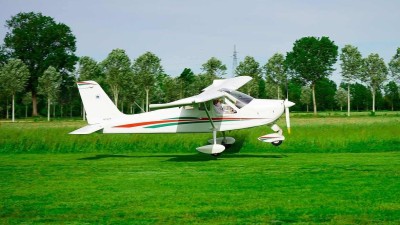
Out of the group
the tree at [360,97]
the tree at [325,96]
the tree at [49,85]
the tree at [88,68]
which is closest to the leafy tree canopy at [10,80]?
the tree at [49,85]

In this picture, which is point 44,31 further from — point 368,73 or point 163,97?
point 368,73

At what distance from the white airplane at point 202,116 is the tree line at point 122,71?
40114mm

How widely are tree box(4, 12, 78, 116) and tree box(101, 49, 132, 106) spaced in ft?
56.0

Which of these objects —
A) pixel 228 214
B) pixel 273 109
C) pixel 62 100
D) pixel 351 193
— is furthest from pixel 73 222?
pixel 62 100

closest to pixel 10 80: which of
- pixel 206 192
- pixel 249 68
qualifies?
pixel 249 68

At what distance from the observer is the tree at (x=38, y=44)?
258 feet

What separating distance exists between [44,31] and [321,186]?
76.0 metres

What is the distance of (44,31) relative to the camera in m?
79.8

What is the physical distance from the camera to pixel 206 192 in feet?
33.4

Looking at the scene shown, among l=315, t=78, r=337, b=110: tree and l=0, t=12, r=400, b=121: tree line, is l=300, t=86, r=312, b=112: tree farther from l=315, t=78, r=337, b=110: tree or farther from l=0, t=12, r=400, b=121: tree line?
l=0, t=12, r=400, b=121: tree line

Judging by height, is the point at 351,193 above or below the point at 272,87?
below

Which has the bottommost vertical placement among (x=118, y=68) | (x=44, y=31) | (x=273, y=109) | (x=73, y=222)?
(x=73, y=222)

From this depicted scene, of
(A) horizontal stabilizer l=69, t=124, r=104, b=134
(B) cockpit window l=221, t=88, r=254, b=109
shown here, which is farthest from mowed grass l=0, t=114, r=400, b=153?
(A) horizontal stabilizer l=69, t=124, r=104, b=134

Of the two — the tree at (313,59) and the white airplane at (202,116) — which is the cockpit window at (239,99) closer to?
the white airplane at (202,116)
